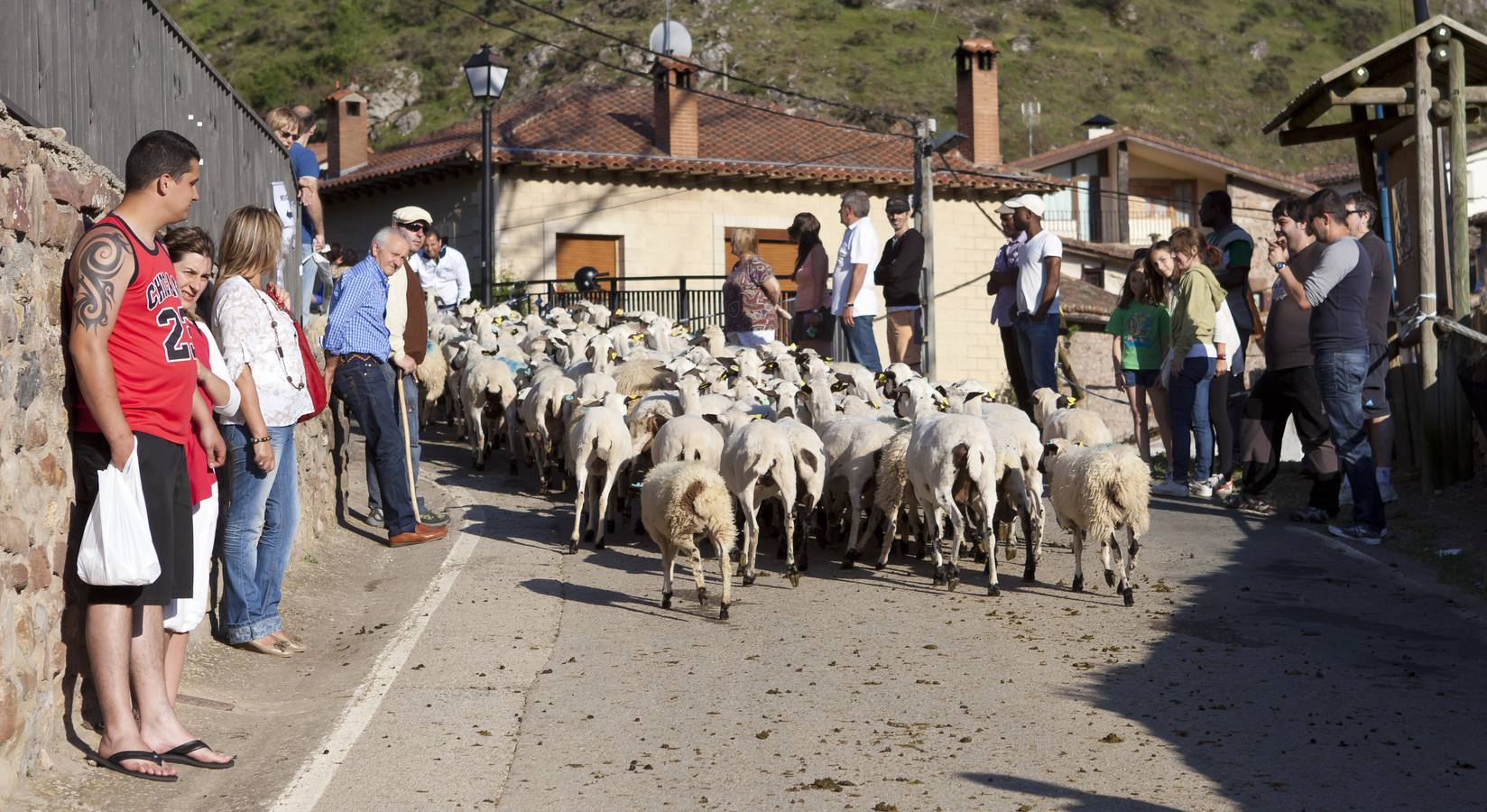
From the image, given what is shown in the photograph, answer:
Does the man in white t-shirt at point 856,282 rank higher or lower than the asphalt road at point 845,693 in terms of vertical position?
higher

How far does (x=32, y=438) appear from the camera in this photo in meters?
5.36

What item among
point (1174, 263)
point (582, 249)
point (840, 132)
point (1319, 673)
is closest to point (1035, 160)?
point (840, 132)

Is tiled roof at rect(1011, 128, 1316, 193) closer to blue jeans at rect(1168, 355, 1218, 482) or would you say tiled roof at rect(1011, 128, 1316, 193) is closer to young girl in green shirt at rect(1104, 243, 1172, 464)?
young girl in green shirt at rect(1104, 243, 1172, 464)

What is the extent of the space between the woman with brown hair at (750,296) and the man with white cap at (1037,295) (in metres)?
2.47

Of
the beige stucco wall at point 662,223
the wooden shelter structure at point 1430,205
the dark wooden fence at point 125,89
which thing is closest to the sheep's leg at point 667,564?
the dark wooden fence at point 125,89

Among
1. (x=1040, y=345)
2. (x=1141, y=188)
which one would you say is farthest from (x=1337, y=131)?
(x=1141, y=188)

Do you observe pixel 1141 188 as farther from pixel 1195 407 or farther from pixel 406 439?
pixel 406 439

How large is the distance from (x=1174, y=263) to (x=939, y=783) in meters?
7.90

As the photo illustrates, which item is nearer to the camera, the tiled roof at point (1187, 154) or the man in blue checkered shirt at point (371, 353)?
the man in blue checkered shirt at point (371, 353)

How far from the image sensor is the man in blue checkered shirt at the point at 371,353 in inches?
399

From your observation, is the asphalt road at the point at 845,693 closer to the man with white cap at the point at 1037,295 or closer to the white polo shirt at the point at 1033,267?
the man with white cap at the point at 1037,295

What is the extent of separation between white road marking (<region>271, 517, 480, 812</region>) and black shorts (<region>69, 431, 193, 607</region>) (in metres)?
0.81

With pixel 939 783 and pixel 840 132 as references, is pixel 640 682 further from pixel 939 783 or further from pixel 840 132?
pixel 840 132

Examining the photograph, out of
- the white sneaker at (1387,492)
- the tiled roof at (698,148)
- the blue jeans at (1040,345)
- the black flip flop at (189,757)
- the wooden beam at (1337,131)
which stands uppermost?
the tiled roof at (698,148)
